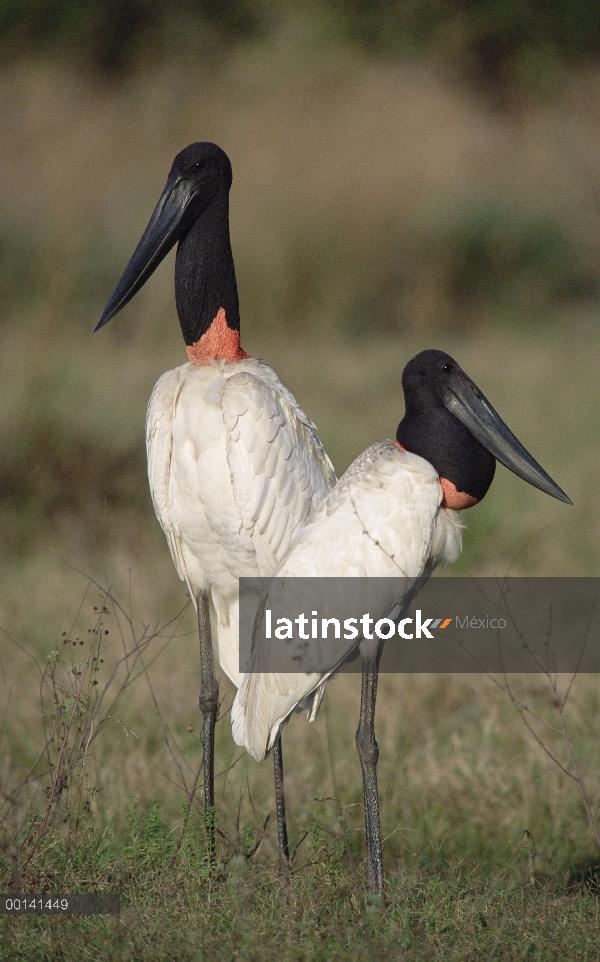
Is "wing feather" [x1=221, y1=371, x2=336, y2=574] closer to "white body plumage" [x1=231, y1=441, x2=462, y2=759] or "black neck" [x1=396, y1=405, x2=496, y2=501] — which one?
"white body plumage" [x1=231, y1=441, x2=462, y2=759]

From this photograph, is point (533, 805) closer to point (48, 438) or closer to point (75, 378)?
point (48, 438)

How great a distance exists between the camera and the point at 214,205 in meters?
3.58

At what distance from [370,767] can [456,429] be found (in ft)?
2.86

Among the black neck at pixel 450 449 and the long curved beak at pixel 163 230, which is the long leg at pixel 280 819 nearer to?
the black neck at pixel 450 449

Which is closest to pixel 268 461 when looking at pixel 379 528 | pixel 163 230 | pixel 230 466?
pixel 230 466

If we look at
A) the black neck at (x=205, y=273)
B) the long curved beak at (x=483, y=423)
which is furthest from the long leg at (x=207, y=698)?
the long curved beak at (x=483, y=423)

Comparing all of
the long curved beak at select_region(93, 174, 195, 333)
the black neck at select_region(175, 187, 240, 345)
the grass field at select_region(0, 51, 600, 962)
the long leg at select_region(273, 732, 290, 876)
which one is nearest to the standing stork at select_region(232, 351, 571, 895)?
the long leg at select_region(273, 732, 290, 876)

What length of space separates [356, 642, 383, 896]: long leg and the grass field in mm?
65

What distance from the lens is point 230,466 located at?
11.1ft

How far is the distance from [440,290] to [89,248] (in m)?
3.16

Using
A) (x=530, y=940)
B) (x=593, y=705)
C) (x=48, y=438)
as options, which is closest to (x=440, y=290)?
(x=48, y=438)

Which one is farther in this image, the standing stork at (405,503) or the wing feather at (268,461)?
the wing feather at (268,461)

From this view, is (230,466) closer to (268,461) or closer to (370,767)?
(268,461)

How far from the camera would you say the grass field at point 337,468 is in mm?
3117
